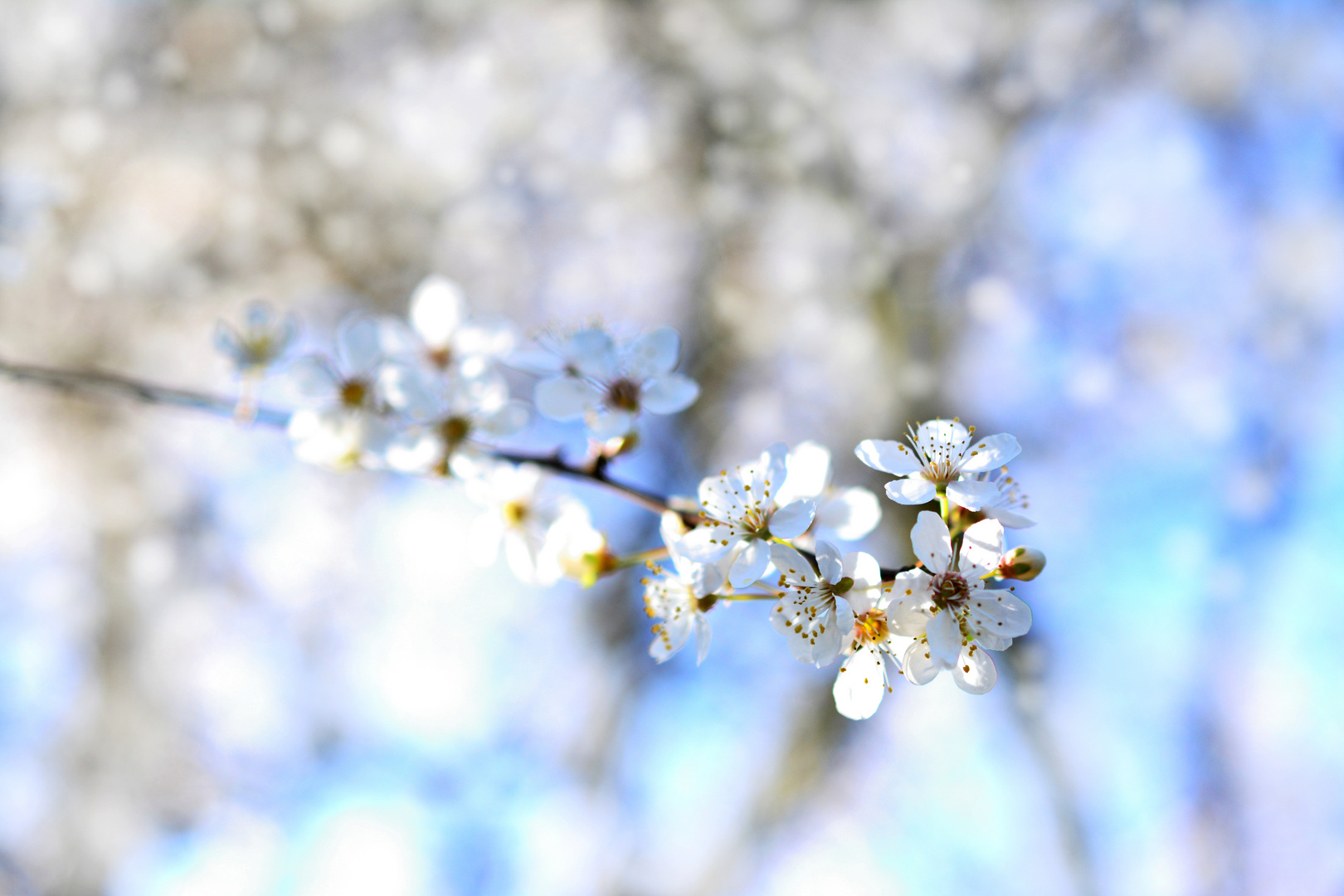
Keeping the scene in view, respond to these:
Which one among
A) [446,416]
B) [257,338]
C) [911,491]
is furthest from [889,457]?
[257,338]

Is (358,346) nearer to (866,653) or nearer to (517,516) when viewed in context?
(517,516)

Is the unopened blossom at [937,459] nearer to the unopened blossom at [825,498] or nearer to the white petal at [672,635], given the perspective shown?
the unopened blossom at [825,498]

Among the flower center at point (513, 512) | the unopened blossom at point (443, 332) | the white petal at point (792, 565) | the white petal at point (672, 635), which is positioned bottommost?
the white petal at point (672, 635)

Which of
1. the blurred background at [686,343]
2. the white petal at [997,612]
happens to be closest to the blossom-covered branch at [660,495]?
the white petal at [997,612]

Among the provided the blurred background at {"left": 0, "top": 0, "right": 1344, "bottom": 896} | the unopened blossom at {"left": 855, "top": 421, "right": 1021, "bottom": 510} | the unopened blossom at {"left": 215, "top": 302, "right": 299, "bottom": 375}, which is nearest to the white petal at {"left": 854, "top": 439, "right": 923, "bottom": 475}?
the unopened blossom at {"left": 855, "top": 421, "right": 1021, "bottom": 510}

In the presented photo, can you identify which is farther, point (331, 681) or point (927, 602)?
point (331, 681)

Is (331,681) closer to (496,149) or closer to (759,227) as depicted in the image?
(496,149)

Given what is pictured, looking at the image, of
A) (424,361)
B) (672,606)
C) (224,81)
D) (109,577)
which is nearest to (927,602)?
(672,606)
